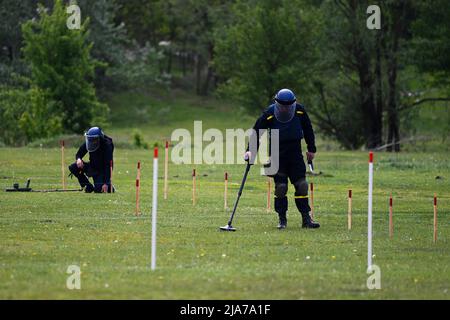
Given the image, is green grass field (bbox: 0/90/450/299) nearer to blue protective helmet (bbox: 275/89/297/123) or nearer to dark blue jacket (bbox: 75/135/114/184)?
dark blue jacket (bbox: 75/135/114/184)

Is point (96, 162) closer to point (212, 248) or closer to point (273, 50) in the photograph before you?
point (212, 248)

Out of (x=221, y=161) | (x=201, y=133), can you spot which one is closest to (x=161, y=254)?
(x=221, y=161)

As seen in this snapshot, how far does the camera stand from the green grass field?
12359mm

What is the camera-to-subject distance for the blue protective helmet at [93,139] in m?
24.5

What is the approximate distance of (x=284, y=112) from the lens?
18609 mm

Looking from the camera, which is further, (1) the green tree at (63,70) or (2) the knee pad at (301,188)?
(1) the green tree at (63,70)

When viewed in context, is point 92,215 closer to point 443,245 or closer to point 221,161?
point 443,245

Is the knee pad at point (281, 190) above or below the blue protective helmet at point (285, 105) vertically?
below

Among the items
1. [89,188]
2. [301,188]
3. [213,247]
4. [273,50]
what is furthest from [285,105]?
[273,50]

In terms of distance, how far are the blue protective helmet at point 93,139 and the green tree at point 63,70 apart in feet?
107

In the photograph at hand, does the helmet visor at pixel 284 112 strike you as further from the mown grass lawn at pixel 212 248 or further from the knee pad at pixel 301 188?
the mown grass lawn at pixel 212 248

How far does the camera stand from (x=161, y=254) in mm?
15195

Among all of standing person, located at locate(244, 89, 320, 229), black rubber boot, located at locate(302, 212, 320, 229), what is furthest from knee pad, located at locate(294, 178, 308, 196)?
black rubber boot, located at locate(302, 212, 320, 229)

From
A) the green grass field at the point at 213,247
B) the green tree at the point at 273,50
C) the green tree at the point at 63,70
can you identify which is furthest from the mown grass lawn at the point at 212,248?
the green tree at the point at 273,50
